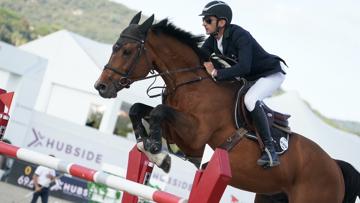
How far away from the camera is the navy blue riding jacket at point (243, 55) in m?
5.40

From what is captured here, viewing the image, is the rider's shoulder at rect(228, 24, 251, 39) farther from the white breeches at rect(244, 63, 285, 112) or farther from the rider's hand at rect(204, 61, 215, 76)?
the white breeches at rect(244, 63, 285, 112)

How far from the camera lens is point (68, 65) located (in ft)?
67.4

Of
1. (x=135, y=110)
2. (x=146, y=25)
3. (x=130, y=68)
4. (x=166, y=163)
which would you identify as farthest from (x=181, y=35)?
(x=166, y=163)

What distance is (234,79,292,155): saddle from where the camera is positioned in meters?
5.62

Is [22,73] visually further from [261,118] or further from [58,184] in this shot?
[261,118]

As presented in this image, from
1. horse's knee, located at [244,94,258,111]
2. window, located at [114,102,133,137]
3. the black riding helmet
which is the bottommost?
window, located at [114,102,133,137]

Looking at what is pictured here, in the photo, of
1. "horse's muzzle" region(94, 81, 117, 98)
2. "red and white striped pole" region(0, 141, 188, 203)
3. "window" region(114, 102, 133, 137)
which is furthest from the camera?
"window" region(114, 102, 133, 137)

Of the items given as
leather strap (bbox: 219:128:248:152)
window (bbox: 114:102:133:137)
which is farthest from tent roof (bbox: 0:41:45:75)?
leather strap (bbox: 219:128:248:152)

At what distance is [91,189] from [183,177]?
104 inches

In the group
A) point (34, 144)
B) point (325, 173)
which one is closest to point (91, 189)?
point (34, 144)

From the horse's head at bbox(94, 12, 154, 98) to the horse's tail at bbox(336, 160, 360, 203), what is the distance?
249cm

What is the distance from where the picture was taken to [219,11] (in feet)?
18.0

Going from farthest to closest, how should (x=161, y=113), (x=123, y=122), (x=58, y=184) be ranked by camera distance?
(x=123, y=122) < (x=58, y=184) < (x=161, y=113)

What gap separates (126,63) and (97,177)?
3.28ft
